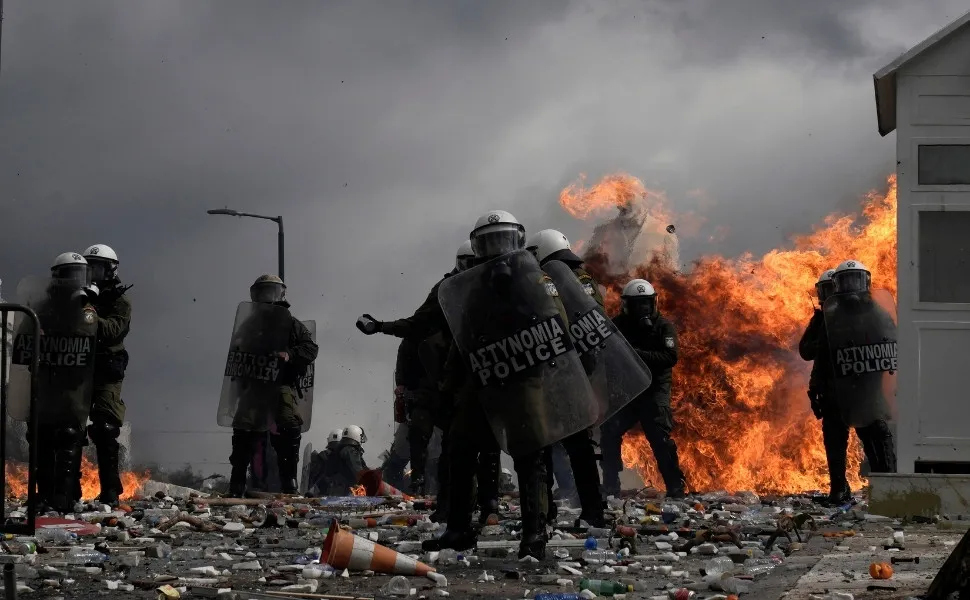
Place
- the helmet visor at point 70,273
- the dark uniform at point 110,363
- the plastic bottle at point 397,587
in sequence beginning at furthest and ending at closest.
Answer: the dark uniform at point 110,363 < the helmet visor at point 70,273 < the plastic bottle at point 397,587

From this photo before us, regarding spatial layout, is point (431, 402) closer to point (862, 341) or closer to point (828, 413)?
point (828, 413)

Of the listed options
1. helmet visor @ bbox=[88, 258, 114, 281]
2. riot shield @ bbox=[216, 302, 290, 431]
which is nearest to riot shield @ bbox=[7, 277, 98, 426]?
helmet visor @ bbox=[88, 258, 114, 281]

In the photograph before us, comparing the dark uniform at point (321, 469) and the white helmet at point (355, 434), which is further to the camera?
the white helmet at point (355, 434)

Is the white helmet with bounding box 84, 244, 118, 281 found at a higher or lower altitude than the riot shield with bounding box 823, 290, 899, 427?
higher

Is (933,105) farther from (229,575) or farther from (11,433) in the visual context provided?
Answer: (11,433)

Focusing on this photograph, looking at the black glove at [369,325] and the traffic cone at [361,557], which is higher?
the black glove at [369,325]

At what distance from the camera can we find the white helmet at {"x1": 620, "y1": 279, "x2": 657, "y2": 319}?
14.8 meters

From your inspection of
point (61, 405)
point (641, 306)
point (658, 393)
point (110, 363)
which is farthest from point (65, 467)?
point (658, 393)

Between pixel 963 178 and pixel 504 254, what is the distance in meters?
4.44

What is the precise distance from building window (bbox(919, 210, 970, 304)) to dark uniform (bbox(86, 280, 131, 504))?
5.97 meters

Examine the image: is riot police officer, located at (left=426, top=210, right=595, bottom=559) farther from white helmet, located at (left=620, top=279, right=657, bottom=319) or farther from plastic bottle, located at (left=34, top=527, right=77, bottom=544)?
white helmet, located at (left=620, top=279, right=657, bottom=319)

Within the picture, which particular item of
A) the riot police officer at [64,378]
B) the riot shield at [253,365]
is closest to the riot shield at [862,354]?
the riot shield at [253,365]

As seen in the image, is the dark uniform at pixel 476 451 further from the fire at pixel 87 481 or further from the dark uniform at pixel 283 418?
the fire at pixel 87 481

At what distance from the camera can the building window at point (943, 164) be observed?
429 inches
